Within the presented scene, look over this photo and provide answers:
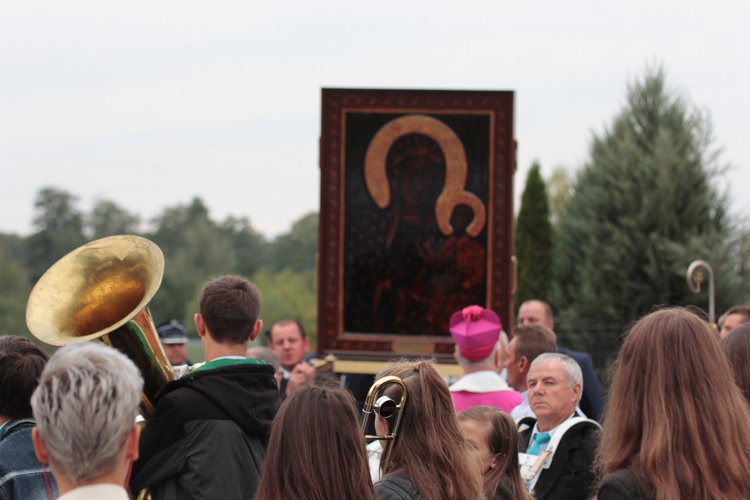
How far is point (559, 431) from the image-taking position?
460 centimetres

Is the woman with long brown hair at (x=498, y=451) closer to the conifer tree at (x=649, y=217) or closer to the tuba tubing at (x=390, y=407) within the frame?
the tuba tubing at (x=390, y=407)

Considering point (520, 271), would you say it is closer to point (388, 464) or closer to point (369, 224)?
point (369, 224)

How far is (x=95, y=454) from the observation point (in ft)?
6.96

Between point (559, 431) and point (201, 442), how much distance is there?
5.49 feet

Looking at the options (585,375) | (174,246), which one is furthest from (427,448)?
Answer: (174,246)

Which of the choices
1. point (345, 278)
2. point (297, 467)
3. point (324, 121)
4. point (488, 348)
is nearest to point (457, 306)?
point (345, 278)

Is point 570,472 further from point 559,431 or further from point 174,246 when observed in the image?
point 174,246

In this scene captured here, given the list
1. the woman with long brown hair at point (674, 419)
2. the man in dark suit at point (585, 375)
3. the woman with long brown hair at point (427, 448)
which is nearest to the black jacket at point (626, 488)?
the woman with long brown hair at point (674, 419)

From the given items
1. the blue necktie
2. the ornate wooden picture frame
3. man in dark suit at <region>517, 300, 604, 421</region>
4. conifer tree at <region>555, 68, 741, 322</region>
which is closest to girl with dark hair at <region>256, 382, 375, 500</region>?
the blue necktie

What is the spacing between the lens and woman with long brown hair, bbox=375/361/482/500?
3039mm

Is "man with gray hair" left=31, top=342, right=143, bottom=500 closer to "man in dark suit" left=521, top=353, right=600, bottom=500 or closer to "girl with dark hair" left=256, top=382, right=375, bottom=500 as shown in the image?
"girl with dark hair" left=256, top=382, right=375, bottom=500

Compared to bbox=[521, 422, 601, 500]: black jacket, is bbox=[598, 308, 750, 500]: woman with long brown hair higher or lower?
higher

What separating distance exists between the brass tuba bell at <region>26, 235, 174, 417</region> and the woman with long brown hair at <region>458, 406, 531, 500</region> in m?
1.18

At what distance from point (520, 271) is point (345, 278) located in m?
11.9
